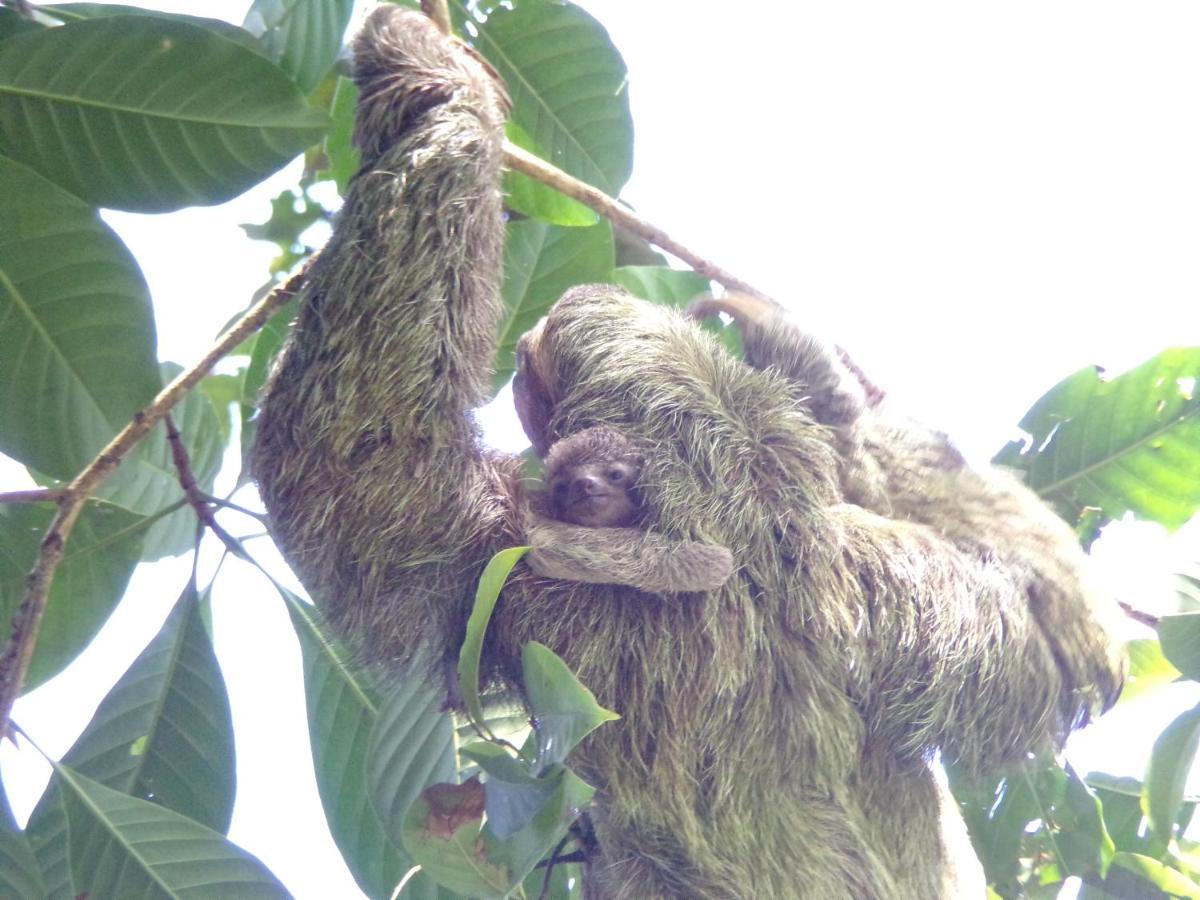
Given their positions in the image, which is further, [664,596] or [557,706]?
[664,596]

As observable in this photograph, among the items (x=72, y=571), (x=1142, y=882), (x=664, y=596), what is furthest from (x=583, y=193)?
(x=1142, y=882)

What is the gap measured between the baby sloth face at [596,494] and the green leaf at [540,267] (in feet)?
3.66

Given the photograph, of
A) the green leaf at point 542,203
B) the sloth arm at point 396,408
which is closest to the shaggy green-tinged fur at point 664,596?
the sloth arm at point 396,408

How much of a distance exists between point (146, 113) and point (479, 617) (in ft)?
6.48

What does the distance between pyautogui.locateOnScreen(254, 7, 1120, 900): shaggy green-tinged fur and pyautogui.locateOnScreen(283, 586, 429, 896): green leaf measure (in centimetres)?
63

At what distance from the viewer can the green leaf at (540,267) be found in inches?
200

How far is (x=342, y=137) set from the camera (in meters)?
5.12

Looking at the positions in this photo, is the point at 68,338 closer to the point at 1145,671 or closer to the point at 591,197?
the point at 591,197

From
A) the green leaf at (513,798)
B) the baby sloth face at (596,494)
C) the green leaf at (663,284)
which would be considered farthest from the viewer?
the green leaf at (663,284)

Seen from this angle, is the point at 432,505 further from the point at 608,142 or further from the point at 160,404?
the point at 608,142

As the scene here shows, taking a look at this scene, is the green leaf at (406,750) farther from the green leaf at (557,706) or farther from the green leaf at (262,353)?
the green leaf at (262,353)

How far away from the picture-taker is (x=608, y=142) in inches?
197

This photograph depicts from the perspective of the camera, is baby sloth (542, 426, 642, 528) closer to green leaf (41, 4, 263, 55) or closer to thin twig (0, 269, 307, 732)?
thin twig (0, 269, 307, 732)

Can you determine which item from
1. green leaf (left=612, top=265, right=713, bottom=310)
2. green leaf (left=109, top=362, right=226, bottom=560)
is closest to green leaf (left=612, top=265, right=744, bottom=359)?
green leaf (left=612, top=265, right=713, bottom=310)
